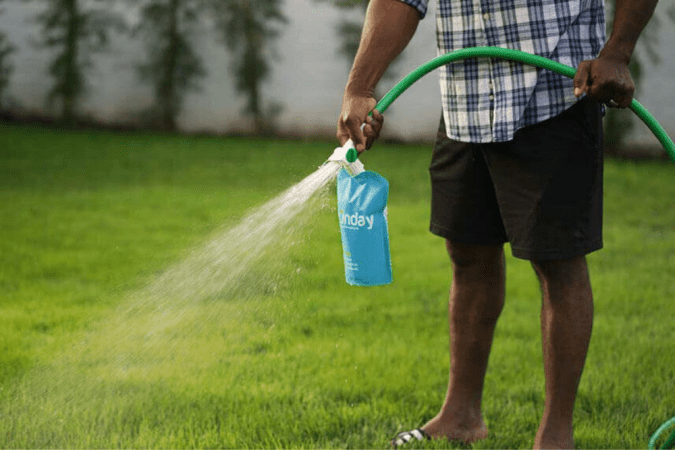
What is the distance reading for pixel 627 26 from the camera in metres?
1.96

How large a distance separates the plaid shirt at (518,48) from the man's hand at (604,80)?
0.16 meters

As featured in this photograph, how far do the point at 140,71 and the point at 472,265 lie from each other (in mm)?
12243

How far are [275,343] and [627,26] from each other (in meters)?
1.90

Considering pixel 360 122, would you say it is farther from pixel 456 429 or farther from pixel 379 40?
pixel 456 429

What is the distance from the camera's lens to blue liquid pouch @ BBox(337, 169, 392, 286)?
202 cm

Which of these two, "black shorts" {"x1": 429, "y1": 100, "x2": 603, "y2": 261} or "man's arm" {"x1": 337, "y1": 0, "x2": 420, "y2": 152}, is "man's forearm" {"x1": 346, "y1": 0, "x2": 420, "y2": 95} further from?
"black shorts" {"x1": 429, "y1": 100, "x2": 603, "y2": 261}

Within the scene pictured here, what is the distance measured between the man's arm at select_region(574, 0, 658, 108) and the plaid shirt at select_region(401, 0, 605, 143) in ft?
0.44

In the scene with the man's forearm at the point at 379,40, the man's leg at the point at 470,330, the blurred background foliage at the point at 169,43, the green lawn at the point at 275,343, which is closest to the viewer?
the man's forearm at the point at 379,40

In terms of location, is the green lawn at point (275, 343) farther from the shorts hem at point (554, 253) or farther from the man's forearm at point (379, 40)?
the shorts hem at point (554, 253)

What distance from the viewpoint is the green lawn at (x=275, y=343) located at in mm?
2498

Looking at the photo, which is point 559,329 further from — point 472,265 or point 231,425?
point 231,425

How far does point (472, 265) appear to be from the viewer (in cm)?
239

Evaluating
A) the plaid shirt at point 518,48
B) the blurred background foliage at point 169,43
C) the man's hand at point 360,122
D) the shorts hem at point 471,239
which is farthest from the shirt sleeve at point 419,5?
the blurred background foliage at point 169,43

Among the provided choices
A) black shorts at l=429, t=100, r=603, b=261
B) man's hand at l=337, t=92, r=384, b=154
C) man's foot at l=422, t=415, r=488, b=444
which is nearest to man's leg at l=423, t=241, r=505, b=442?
man's foot at l=422, t=415, r=488, b=444
